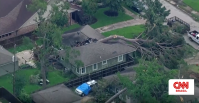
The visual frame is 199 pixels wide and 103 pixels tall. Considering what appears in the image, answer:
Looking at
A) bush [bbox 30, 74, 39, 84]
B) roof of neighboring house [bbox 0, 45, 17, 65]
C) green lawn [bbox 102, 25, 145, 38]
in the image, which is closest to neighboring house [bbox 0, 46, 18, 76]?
roof of neighboring house [bbox 0, 45, 17, 65]

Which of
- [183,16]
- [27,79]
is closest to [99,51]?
[27,79]

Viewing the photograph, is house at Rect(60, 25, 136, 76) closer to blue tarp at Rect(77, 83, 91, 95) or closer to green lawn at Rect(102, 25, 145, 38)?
blue tarp at Rect(77, 83, 91, 95)

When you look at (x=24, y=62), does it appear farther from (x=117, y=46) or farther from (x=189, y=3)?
(x=189, y=3)

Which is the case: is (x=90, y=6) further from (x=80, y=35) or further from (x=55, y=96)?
(x=55, y=96)

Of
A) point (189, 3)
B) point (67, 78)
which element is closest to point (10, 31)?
point (67, 78)

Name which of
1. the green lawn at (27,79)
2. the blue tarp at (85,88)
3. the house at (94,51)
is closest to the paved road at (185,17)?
the house at (94,51)

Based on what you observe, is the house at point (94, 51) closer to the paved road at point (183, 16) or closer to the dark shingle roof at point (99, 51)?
the dark shingle roof at point (99, 51)
